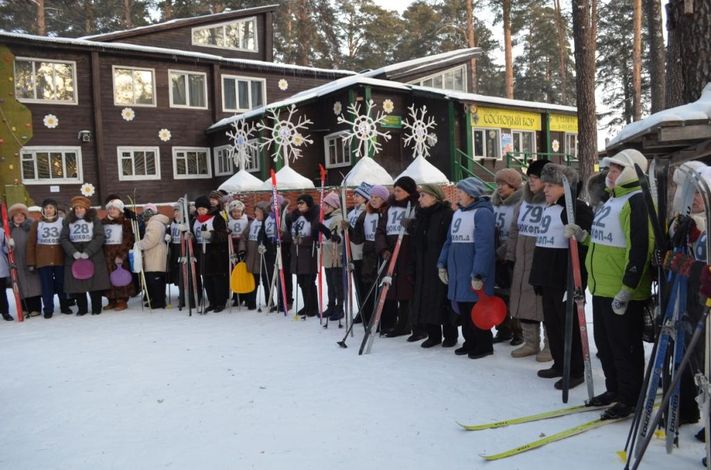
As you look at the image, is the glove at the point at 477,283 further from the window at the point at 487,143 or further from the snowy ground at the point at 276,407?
the window at the point at 487,143

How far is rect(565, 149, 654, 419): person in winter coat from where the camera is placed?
3695mm

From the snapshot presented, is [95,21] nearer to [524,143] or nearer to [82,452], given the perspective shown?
[524,143]

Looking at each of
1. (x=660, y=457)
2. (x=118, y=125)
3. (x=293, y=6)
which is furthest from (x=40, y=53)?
(x=660, y=457)

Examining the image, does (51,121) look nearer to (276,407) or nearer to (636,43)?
(276,407)

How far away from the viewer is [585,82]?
10797 mm

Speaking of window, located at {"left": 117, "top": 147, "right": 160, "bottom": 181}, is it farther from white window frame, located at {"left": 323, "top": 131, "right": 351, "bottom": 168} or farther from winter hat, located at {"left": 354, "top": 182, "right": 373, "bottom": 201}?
winter hat, located at {"left": 354, "top": 182, "right": 373, "bottom": 201}

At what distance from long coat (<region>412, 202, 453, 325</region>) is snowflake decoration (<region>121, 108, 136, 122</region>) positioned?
61.4ft

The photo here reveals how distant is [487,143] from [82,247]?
1661 centimetres

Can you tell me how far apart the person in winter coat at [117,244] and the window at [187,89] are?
14391 mm

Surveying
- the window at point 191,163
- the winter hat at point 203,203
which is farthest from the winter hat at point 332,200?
the window at point 191,163

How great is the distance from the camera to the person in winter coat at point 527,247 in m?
5.15

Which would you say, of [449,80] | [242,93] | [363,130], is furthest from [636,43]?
[242,93]

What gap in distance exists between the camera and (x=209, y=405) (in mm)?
4660

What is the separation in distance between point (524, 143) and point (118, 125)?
650 inches
